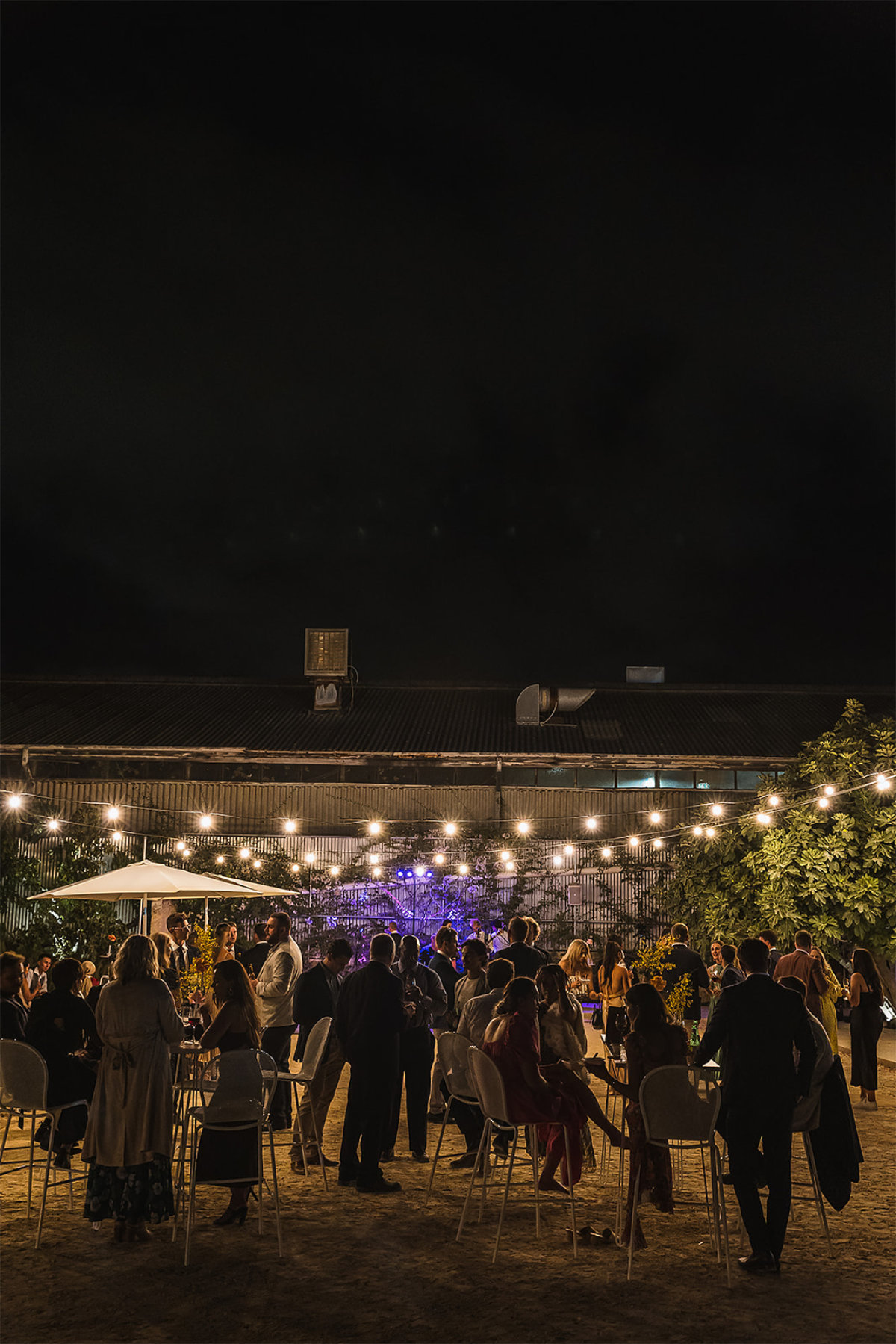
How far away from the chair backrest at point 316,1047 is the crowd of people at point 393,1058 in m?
0.17

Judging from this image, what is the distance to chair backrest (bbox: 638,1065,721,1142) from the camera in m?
5.10

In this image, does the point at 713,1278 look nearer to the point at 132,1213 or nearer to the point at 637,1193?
the point at 637,1193

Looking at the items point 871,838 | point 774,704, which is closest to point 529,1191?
point 871,838

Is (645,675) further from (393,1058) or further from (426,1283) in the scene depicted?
(426,1283)

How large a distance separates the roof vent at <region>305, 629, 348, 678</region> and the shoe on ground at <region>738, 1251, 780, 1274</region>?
22008 millimetres

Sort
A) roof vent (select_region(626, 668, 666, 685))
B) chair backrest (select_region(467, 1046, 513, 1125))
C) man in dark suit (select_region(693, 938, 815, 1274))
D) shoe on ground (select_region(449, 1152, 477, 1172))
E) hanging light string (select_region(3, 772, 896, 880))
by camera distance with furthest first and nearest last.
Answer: roof vent (select_region(626, 668, 666, 685)), hanging light string (select_region(3, 772, 896, 880)), shoe on ground (select_region(449, 1152, 477, 1172)), chair backrest (select_region(467, 1046, 513, 1125)), man in dark suit (select_region(693, 938, 815, 1274))

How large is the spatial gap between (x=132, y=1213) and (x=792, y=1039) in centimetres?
353

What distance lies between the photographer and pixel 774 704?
86.2ft

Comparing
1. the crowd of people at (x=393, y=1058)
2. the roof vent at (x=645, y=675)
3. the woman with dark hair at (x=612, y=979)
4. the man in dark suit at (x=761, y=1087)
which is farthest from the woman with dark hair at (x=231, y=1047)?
the roof vent at (x=645, y=675)

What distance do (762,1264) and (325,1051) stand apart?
9.72 feet

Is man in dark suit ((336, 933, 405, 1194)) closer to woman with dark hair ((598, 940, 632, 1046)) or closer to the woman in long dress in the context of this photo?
the woman in long dress

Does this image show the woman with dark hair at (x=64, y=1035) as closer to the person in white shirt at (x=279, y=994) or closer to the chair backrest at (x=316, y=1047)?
the chair backrest at (x=316, y=1047)

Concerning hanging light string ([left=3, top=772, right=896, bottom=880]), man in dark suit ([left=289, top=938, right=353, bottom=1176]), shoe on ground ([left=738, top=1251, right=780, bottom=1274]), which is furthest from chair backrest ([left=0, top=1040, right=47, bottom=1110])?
hanging light string ([left=3, top=772, right=896, bottom=880])

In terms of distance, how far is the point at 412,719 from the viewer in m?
24.7
